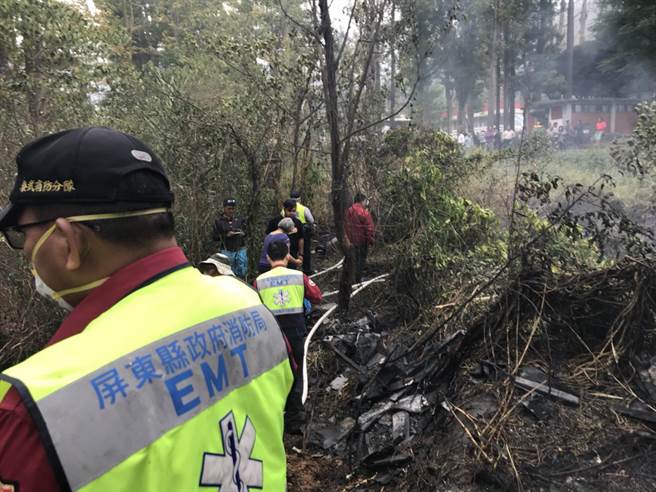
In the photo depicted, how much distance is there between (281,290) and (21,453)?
362 centimetres

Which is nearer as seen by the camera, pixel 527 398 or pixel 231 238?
pixel 527 398

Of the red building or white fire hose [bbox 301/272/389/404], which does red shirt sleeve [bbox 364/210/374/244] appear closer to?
white fire hose [bbox 301/272/389/404]

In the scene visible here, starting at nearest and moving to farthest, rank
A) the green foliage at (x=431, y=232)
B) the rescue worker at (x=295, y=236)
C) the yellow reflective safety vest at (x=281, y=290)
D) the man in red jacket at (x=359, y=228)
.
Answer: the yellow reflective safety vest at (x=281, y=290) < the green foliage at (x=431, y=232) < the man in red jacket at (x=359, y=228) < the rescue worker at (x=295, y=236)

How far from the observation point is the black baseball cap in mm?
968

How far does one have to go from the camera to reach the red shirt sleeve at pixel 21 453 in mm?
734

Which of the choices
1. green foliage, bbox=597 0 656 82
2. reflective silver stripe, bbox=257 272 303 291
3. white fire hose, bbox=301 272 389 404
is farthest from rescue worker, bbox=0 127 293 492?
green foliage, bbox=597 0 656 82

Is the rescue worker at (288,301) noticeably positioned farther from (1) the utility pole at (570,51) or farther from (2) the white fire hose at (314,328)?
(1) the utility pole at (570,51)

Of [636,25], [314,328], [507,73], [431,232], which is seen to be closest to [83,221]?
[314,328]

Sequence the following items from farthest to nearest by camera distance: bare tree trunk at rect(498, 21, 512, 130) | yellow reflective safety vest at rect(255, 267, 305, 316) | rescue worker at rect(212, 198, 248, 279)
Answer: bare tree trunk at rect(498, 21, 512, 130), rescue worker at rect(212, 198, 248, 279), yellow reflective safety vest at rect(255, 267, 305, 316)

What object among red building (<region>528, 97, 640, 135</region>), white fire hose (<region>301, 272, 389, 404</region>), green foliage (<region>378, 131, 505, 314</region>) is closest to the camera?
white fire hose (<region>301, 272, 389, 404</region>)

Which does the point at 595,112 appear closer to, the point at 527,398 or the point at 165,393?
the point at 527,398

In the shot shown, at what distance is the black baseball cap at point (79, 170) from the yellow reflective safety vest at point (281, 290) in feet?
10.9

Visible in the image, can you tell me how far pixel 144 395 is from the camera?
2.79ft

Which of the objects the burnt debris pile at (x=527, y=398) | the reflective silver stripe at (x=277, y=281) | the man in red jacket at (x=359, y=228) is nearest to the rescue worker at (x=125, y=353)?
the burnt debris pile at (x=527, y=398)
